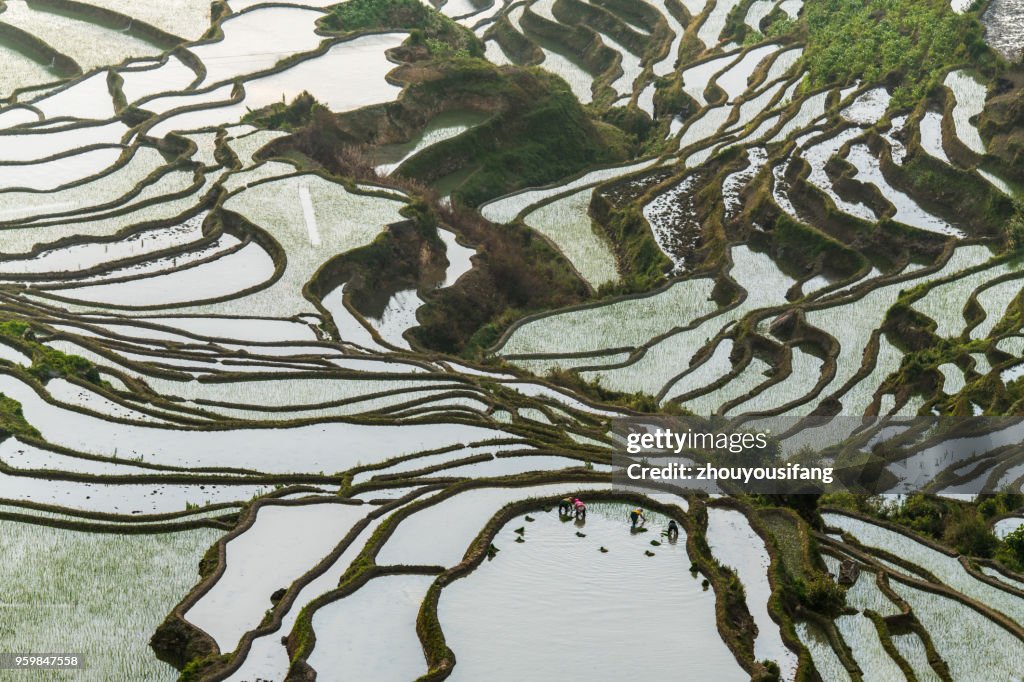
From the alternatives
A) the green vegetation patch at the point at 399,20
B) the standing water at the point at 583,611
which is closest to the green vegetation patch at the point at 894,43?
the green vegetation patch at the point at 399,20

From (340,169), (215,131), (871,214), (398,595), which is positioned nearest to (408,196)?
(340,169)

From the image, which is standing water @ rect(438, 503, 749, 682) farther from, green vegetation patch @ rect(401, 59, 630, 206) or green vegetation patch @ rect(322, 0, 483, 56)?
green vegetation patch @ rect(322, 0, 483, 56)

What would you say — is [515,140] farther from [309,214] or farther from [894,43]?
[894,43]

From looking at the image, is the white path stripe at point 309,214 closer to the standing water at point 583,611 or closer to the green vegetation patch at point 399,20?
the standing water at point 583,611

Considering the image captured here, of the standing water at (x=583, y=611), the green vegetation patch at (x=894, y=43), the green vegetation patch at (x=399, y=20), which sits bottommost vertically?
the standing water at (x=583, y=611)

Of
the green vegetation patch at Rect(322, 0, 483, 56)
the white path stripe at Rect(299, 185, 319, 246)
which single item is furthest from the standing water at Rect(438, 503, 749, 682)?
the green vegetation patch at Rect(322, 0, 483, 56)

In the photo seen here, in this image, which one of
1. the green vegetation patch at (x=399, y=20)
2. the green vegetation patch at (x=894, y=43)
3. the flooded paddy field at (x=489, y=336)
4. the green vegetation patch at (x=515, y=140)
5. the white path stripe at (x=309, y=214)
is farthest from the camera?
the green vegetation patch at (x=399, y=20)

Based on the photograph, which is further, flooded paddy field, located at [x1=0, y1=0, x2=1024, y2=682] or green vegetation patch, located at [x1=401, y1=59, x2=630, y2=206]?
green vegetation patch, located at [x1=401, y1=59, x2=630, y2=206]
